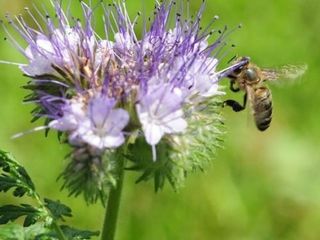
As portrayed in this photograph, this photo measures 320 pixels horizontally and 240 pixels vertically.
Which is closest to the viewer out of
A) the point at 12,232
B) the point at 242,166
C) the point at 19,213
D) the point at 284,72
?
the point at 12,232

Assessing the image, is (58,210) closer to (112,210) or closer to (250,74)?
(112,210)

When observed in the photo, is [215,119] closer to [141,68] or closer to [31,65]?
[141,68]

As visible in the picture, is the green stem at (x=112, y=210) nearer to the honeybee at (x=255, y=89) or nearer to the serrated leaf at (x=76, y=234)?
the serrated leaf at (x=76, y=234)

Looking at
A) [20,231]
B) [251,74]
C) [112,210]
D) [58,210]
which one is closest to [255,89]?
[251,74]

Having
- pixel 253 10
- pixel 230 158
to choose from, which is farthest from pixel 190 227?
pixel 253 10

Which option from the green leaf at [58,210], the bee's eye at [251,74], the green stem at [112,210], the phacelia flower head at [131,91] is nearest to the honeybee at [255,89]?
the bee's eye at [251,74]

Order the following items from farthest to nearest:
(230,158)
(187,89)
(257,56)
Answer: (257,56) < (230,158) < (187,89)

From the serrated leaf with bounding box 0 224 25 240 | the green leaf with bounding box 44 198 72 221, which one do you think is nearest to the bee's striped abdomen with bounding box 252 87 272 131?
the green leaf with bounding box 44 198 72 221
